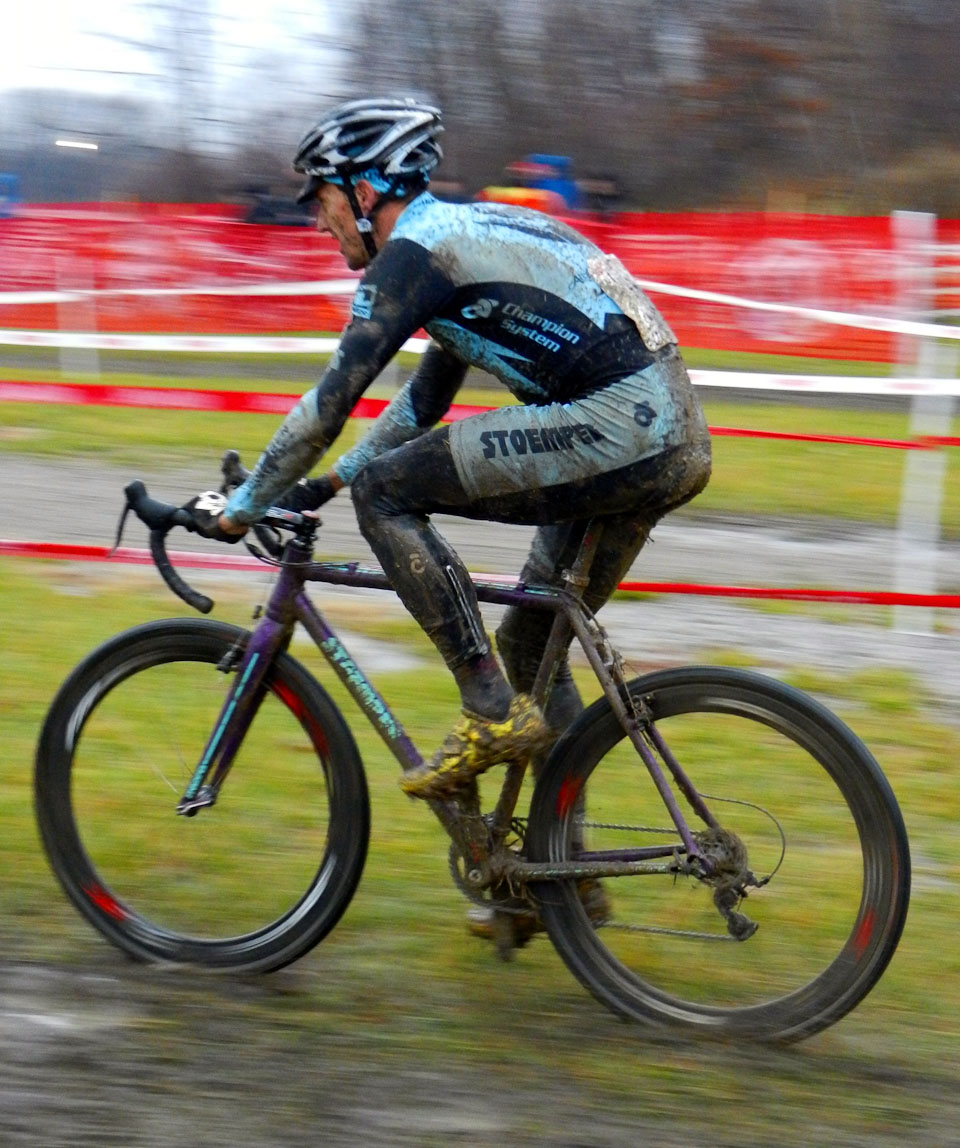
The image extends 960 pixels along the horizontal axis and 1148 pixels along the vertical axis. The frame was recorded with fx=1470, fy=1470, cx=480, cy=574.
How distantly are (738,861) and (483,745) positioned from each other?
2.16 ft

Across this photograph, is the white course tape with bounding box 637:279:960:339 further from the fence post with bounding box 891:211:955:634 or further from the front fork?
the front fork

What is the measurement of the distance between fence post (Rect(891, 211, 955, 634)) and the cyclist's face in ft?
13.2

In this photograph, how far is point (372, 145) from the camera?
129 inches

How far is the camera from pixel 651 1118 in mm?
3168

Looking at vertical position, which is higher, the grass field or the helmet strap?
the helmet strap

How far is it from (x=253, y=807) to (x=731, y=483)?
6.15 meters

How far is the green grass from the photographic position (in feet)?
10.6

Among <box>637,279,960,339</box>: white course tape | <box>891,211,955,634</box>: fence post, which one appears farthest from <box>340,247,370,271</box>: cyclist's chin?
<box>637,279,960,339</box>: white course tape

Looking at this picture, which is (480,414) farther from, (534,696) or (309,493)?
(534,696)

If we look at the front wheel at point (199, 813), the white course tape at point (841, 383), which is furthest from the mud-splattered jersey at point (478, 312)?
the white course tape at point (841, 383)

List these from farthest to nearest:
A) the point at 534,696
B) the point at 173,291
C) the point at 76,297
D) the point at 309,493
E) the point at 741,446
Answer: the point at 76,297 < the point at 173,291 < the point at 741,446 < the point at 309,493 < the point at 534,696

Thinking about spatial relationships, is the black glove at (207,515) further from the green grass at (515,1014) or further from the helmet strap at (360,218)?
the green grass at (515,1014)

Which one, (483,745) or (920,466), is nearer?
(483,745)

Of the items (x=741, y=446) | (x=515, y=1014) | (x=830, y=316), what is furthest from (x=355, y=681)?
(x=741, y=446)
